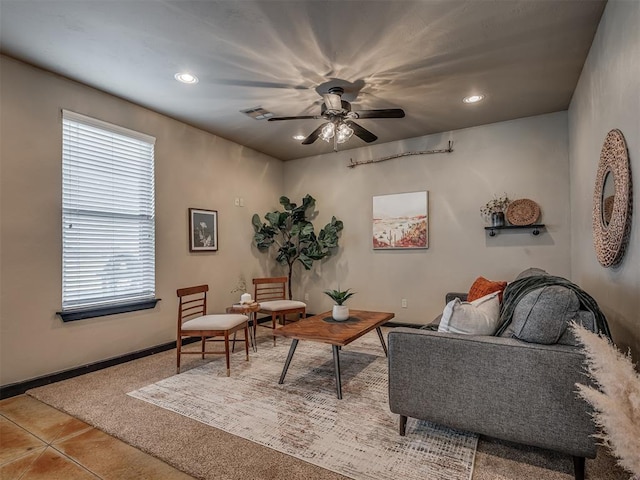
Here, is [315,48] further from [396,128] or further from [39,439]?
[39,439]

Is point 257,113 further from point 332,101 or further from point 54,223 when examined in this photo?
point 54,223

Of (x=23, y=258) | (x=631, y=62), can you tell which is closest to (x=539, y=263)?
(x=631, y=62)

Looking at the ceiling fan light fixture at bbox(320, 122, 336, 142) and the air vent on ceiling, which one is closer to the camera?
the ceiling fan light fixture at bbox(320, 122, 336, 142)

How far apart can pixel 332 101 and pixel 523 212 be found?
8.87 ft

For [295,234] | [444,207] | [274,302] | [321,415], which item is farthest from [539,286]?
[295,234]

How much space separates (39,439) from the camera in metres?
2.11

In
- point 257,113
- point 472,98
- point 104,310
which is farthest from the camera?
point 257,113

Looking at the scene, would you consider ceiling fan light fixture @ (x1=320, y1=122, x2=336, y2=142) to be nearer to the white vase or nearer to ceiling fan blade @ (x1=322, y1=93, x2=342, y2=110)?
ceiling fan blade @ (x1=322, y1=93, x2=342, y2=110)

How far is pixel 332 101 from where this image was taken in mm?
3033

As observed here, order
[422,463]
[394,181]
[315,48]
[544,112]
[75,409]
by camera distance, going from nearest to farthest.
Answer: [422,463] < [75,409] < [315,48] < [544,112] < [394,181]

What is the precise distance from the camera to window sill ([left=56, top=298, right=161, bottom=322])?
3.04 m

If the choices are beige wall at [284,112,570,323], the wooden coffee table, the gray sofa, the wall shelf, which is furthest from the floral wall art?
the gray sofa

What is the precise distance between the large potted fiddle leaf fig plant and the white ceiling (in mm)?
1867

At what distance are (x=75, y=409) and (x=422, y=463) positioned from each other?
2.43 metres
